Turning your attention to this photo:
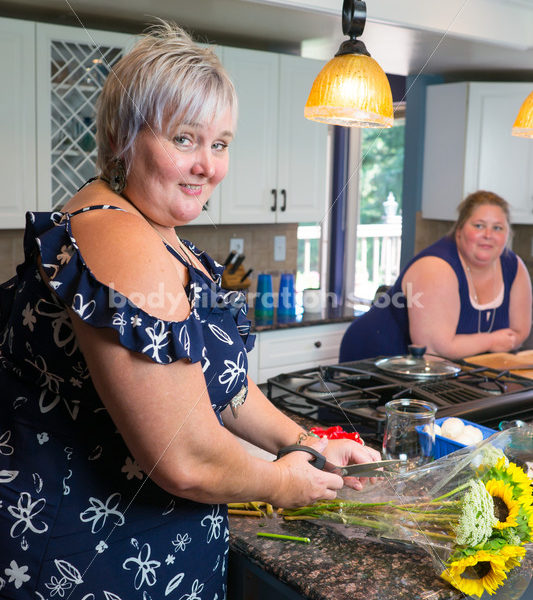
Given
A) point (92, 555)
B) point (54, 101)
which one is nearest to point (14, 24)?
point (54, 101)

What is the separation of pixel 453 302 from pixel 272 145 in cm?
151

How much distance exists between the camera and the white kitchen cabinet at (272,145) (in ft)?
11.3

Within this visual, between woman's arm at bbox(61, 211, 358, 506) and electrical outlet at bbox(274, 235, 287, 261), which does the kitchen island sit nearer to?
woman's arm at bbox(61, 211, 358, 506)

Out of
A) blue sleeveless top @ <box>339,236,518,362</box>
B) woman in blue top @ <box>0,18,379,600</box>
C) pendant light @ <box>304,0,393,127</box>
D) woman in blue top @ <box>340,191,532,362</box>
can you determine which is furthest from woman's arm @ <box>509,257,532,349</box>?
woman in blue top @ <box>0,18,379,600</box>

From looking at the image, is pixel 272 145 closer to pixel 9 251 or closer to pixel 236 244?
pixel 236 244

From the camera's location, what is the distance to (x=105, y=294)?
84cm

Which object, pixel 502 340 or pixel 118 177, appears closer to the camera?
pixel 118 177

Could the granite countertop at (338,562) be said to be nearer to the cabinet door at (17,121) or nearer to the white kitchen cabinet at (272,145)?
the cabinet door at (17,121)

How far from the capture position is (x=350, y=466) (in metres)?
1.16

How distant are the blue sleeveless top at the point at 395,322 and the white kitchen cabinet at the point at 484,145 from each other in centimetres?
164

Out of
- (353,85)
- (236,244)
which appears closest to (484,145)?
(236,244)

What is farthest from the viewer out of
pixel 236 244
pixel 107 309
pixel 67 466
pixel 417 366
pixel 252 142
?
pixel 236 244

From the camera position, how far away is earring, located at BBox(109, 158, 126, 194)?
3.22 ft

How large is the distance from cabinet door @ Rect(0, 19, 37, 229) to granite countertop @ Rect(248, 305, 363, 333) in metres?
1.24
